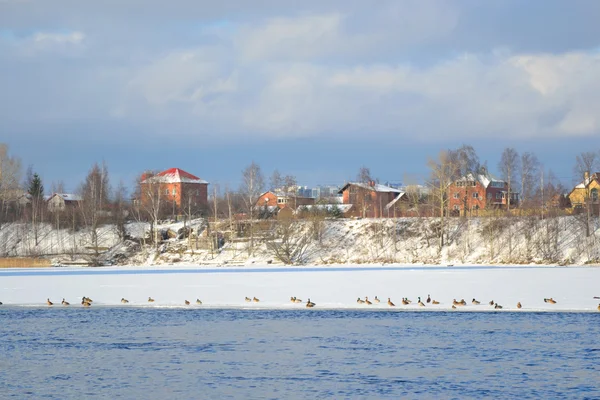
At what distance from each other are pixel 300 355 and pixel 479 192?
81.1 metres

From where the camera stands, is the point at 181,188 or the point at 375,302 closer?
the point at 375,302

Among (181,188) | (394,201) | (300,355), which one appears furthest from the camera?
(181,188)

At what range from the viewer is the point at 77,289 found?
42719mm

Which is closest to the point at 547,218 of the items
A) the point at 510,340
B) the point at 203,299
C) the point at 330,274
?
the point at 330,274

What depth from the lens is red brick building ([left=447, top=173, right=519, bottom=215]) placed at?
97.6 m

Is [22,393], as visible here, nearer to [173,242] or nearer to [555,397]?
[555,397]

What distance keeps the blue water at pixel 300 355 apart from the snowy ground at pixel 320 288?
270cm

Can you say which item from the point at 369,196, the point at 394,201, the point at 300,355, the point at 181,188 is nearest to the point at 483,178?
the point at 394,201

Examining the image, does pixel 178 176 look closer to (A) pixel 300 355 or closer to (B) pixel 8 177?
(B) pixel 8 177

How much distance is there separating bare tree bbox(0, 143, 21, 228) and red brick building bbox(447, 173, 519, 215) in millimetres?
50627

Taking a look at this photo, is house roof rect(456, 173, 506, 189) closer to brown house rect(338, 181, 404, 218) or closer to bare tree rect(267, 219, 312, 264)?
brown house rect(338, 181, 404, 218)

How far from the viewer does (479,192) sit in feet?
330

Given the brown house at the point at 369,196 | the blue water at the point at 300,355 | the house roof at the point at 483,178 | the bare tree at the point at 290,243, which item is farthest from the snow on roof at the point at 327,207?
the blue water at the point at 300,355

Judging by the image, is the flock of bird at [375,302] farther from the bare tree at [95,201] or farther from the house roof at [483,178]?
the house roof at [483,178]
